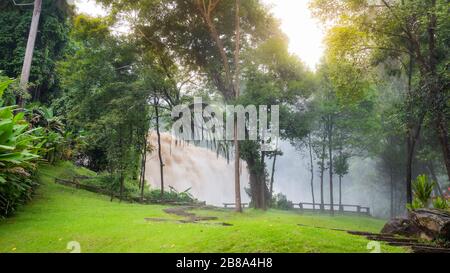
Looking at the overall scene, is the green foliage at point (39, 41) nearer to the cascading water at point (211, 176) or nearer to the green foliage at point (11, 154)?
the cascading water at point (211, 176)

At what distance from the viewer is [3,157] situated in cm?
825

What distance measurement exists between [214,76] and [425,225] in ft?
57.9

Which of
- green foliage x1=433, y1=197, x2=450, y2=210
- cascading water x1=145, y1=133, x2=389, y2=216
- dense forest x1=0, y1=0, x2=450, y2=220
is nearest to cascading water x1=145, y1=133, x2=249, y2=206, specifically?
cascading water x1=145, y1=133, x2=389, y2=216

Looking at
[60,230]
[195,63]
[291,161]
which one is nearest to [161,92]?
[195,63]

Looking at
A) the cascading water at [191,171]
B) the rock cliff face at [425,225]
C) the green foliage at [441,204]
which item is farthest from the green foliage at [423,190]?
the cascading water at [191,171]

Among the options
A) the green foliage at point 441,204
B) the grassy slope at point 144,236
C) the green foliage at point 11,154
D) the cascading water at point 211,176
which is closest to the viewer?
the grassy slope at point 144,236

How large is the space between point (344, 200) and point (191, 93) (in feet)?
180

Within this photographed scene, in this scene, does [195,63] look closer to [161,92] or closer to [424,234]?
[161,92]

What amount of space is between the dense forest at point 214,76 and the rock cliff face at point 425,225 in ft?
4.35

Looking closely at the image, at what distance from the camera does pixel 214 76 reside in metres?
24.3

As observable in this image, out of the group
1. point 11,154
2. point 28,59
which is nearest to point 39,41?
point 28,59

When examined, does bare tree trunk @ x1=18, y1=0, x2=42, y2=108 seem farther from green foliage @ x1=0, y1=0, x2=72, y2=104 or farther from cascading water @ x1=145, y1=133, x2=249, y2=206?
cascading water @ x1=145, y1=133, x2=249, y2=206

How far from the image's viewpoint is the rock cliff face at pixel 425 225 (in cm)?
909

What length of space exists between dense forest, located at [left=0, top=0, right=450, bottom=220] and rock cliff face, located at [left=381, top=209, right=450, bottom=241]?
4.35 ft
